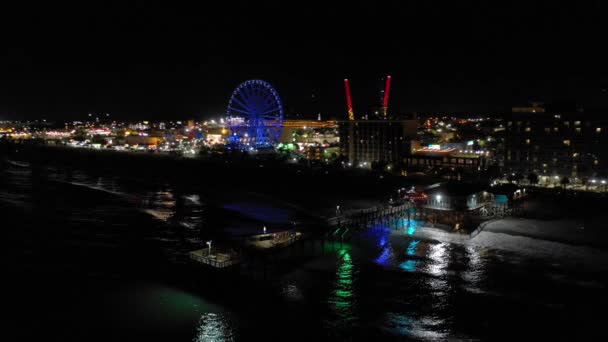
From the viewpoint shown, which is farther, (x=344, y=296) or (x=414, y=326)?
(x=344, y=296)

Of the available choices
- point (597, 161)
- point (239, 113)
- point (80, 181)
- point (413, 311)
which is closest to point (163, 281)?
point (413, 311)

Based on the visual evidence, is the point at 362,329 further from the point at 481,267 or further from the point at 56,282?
the point at 56,282

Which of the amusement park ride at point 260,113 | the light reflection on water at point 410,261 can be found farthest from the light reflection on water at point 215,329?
the amusement park ride at point 260,113

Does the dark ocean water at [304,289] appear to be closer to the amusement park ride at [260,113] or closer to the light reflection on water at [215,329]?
the light reflection on water at [215,329]

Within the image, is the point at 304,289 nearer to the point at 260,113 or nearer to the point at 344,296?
the point at 344,296

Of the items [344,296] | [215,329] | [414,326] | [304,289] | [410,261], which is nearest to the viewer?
[215,329]

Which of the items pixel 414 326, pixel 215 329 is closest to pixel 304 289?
pixel 215 329

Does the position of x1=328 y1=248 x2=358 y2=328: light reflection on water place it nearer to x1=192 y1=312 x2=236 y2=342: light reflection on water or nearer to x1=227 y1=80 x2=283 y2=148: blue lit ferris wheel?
x1=192 y1=312 x2=236 y2=342: light reflection on water
